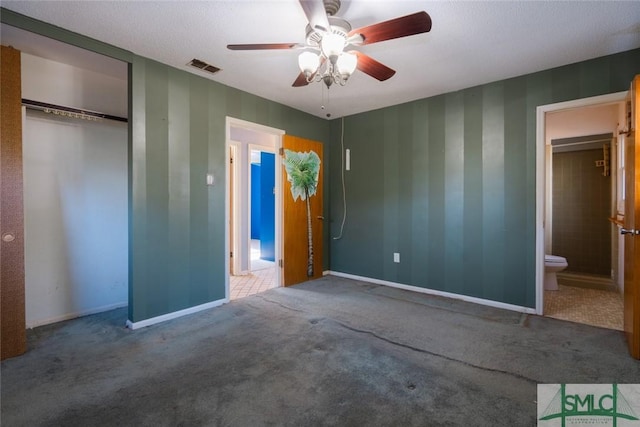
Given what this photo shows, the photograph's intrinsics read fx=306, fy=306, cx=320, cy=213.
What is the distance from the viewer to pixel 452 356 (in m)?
2.25

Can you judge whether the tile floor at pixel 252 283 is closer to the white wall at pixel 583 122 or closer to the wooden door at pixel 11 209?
the wooden door at pixel 11 209

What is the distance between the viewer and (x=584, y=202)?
5059 millimetres

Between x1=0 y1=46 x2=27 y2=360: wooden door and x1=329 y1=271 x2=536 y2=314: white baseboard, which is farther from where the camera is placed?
x1=329 y1=271 x2=536 y2=314: white baseboard

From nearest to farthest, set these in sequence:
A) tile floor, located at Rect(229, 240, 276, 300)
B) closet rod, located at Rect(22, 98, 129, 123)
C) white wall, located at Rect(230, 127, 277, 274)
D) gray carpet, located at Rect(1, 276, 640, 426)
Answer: gray carpet, located at Rect(1, 276, 640, 426) < closet rod, located at Rect(22, 98, 129, 123) < tile floor, located at Rect(229, 240, 276, 300) < white wall, located at Rect(230, 127, 277, 274)

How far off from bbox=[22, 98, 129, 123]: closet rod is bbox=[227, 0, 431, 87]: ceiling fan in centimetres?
191

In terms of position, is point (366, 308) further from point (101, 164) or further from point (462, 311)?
point (101, 164)

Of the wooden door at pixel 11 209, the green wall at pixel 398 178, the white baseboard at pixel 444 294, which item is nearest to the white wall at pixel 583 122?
the green wall at pixel 398 178

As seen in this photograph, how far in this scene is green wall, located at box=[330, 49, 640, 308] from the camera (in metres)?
3.12

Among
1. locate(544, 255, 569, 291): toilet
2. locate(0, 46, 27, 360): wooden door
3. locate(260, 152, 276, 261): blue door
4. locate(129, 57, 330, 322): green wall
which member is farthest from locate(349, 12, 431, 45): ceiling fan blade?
locate(260, 152, 276, 261): blue door

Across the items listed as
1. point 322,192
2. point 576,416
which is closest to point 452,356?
point 576,416

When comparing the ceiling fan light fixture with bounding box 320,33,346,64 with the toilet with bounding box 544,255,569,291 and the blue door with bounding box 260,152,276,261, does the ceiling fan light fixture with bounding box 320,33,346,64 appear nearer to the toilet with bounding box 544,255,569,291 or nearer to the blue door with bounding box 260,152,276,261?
the toilet with bounding box 544,255,569,291

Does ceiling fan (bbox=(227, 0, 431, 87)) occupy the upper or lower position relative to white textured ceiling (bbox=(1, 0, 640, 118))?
lower

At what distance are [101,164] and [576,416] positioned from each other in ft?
13.9

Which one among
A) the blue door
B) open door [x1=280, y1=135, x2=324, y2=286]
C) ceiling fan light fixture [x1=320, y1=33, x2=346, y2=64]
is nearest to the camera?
ceiling fan light fixture [x1=320, y1=33, x2=346, y2=64]
